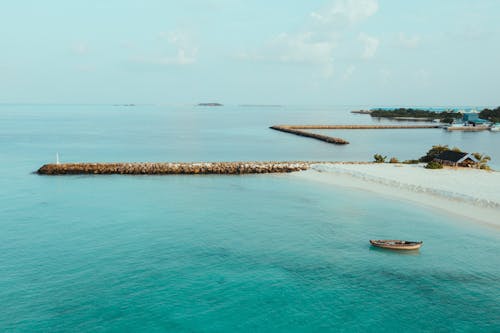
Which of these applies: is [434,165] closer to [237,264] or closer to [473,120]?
[237,264]

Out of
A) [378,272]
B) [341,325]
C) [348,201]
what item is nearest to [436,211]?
[348,201]

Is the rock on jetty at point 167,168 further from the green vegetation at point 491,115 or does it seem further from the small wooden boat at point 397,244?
the green vegetation at point 491,115

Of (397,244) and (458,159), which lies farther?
(458,159)

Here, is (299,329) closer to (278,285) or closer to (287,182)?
(278,285)

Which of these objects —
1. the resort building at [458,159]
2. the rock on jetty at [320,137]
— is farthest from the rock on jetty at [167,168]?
the rock on jetty at [320,137]

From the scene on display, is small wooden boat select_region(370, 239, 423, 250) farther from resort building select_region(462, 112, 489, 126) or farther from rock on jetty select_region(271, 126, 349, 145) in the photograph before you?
resort building select_region(462, 112, 489, 126)

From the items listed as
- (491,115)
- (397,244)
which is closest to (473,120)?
(491,115)
